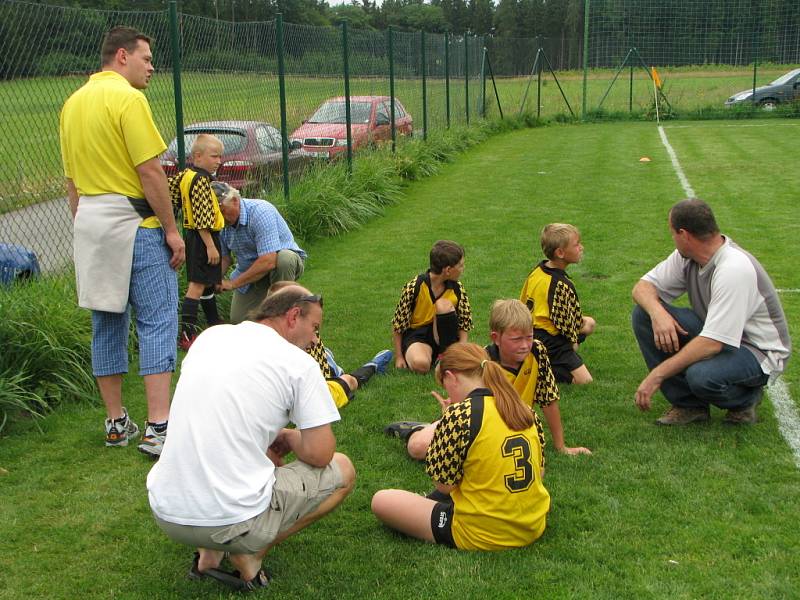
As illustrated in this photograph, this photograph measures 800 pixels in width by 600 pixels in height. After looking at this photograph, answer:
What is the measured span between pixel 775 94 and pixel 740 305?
2617cm

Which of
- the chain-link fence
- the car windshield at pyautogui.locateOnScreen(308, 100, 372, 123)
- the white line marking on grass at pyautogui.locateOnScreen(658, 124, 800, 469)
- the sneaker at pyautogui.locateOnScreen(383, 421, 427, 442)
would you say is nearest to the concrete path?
the chain-link fence

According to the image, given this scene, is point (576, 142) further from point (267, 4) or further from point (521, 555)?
point (521, 555)

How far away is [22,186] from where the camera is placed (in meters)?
6.02

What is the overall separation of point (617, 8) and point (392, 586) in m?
30.9

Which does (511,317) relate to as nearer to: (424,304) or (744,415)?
(744,415)

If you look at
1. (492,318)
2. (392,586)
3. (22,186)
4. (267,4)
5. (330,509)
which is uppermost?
(267,4)

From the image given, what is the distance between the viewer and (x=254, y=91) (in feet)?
31.3

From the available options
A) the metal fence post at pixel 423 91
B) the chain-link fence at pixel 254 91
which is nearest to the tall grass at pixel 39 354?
the chain-link fence at pixel 254 91

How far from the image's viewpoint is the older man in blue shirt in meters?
6.30

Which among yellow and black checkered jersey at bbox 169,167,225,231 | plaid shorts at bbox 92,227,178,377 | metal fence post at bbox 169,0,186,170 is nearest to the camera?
plaid shorts at bbox 92,227,178,377

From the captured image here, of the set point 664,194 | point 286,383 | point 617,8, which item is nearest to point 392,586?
point 286,383

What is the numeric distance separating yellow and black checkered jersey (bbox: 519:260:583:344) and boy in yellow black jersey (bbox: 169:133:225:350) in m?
2.37

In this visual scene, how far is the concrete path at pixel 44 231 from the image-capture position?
6043 millimetres

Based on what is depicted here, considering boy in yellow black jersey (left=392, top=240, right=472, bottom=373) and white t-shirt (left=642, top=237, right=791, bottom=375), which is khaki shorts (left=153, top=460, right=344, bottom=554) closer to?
white t-shirt (left=642, top=237, right=791, bottom=375)
